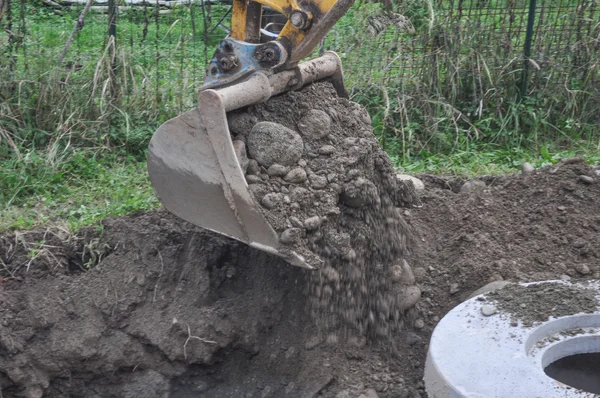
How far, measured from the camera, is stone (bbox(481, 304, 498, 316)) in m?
3.27

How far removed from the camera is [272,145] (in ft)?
11.4

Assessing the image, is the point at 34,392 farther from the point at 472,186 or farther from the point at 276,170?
the point at 472,186

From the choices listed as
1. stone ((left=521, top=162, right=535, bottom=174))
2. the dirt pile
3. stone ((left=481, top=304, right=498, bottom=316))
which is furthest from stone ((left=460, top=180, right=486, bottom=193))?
stone ((left=481, top=304, right=498, bottom=316))

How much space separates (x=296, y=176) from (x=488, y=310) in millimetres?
988

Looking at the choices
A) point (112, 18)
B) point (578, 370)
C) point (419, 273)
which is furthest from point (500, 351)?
point (112, 18)

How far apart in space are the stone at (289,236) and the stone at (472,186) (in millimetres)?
1779

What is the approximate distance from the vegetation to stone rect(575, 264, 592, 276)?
132 cm

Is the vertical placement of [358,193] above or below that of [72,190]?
above

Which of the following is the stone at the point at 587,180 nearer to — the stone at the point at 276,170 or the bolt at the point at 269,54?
the stone at the point at 276,170

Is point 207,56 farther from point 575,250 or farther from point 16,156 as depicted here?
point 575,250

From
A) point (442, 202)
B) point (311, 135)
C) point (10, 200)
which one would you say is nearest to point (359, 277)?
point (311, 135)

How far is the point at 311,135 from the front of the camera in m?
3.71

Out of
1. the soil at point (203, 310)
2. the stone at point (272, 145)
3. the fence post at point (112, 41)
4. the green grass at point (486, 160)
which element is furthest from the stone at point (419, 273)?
the fence post at point (112, 41)

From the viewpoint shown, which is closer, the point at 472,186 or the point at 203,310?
the point at 203,310
